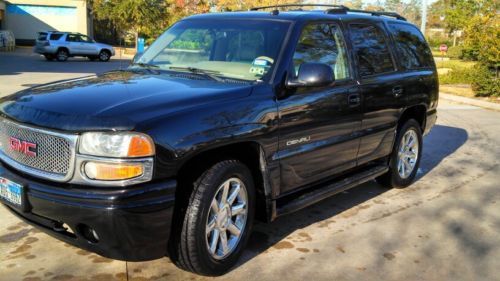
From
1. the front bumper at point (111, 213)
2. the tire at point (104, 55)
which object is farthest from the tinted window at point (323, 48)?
the tire at point (104, 55)

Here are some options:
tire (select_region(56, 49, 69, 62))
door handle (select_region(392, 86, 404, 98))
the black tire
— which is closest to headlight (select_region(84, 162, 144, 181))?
door handle (select_region(392, 86, 404, 98))

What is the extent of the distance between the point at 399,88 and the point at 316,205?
1542 mm

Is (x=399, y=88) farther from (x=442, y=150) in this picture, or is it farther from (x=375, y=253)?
(x=442, y=150)

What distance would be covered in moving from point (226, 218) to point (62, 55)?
92.6 feet

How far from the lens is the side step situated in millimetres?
4195

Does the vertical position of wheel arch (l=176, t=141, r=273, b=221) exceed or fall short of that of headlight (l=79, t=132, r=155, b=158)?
it falls short

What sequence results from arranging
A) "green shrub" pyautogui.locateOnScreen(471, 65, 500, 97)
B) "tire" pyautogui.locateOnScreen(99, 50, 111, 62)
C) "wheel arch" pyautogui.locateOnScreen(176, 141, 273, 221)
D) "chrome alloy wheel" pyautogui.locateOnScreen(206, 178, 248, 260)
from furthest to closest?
1. "tire" pyautogui.locateOnScreen(99, 50, 111, 62)
2. "green shrub" pyautogui.locateOnScreen(471, 65, 500, 97)
3. "chrome alloy wheel" pyautogui.locateOnScreen(206, 178, 248, 260)
4. "wheel arch" pyautogui.locateOnScreen(176, 141, 273, 221)

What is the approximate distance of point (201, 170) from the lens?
350 cm

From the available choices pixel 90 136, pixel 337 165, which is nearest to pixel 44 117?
pixel 90 136

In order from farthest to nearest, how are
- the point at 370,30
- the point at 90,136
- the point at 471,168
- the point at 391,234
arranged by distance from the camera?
the point at 471,168
the point at 370,30
the point at 391,234
the point at 90,136

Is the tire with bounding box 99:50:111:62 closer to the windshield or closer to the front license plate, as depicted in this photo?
the windshield

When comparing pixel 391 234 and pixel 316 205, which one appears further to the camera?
pixel 316 205

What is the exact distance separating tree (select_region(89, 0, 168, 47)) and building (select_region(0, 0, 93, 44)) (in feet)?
11.1

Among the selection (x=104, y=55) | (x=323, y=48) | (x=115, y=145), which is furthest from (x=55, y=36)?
(x=115, y=145)
